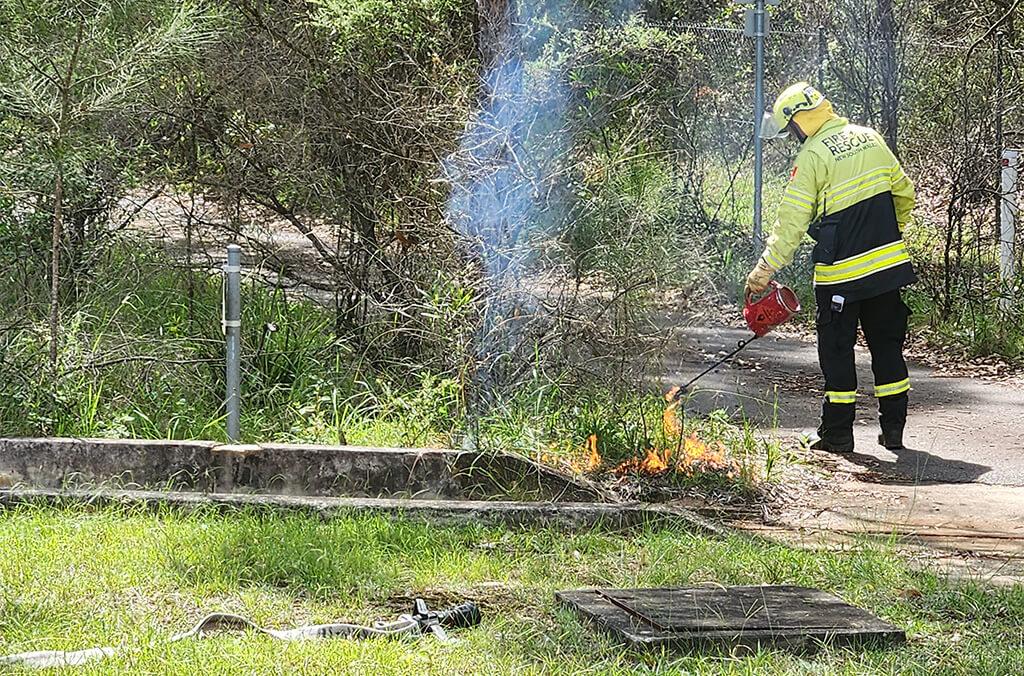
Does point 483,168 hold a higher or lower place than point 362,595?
higher

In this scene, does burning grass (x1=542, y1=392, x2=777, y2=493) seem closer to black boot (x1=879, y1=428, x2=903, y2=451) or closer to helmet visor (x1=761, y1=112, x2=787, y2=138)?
black boot (x1=879, y1=428, x2=903, y2=451)

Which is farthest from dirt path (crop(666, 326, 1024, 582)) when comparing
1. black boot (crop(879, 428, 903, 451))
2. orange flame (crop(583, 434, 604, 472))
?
orange flame (crop(583, 434, 604, 472))

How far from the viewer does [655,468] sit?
21.8 feet

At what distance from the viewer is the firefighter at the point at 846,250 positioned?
309 inches

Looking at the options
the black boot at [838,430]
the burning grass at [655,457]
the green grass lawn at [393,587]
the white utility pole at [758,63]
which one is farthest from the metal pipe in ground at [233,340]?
the white utility pole at [758,63]

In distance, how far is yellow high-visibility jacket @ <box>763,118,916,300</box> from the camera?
7832 millimetres

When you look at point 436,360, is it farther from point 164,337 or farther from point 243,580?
point 243,580

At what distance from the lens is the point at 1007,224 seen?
11656mm

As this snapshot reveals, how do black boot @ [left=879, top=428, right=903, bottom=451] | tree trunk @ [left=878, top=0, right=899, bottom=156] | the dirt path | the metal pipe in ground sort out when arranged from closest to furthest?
1. the dirt path
2. the metal pipe in ground
3. black boot @ [left=879, top=428, right=903, bottom=451]
4. tree trunk @ [left=878, top=0, right=899, bottom=156]

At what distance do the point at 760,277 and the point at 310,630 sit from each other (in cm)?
446

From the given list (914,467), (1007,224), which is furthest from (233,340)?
(1007,224)

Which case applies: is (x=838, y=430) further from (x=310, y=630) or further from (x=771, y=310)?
(x=310, y=630)

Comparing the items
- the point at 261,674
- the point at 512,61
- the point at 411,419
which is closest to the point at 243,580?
the point at 261,674

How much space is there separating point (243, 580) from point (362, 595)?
0.45 m
